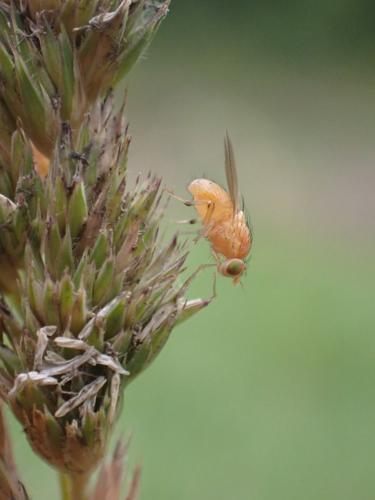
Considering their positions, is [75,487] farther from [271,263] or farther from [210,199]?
[271,263]

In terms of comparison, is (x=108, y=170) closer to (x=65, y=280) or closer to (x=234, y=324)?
(x=65, y=280)

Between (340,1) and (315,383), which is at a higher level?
(340,1)

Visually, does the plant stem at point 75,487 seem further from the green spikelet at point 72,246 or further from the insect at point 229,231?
the insect at point 229,231

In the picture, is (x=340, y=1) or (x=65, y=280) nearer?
(x=65, y=280)

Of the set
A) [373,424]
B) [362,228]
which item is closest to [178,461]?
[373,424]

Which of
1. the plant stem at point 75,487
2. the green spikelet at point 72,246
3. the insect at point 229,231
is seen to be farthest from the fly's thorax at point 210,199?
the plant stem at point 75,487
